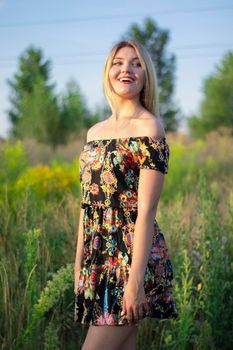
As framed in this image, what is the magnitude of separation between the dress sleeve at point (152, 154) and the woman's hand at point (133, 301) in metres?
0.46

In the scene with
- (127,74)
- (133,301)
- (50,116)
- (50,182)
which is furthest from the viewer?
(50,116)

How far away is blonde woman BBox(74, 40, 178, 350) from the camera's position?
5.87 ft

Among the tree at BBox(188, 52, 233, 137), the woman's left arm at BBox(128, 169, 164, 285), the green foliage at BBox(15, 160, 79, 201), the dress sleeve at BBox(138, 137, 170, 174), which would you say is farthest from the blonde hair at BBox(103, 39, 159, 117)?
the tree at BBox(188, 52, 233, 137)

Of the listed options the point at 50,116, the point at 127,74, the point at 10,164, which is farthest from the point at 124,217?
the point at 50,116

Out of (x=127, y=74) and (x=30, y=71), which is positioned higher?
(x=30, y=71)

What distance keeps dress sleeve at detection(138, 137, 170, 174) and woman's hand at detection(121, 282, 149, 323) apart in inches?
17.9

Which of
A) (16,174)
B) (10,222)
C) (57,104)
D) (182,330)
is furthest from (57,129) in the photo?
(182,330)

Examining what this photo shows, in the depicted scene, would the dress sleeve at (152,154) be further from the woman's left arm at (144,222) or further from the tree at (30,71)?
the tree at (30,71)

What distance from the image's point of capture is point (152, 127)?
1.91 meters

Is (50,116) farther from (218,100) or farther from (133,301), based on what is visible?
(133,301)

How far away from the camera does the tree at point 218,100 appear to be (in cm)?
3222

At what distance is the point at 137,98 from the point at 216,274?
140 cm

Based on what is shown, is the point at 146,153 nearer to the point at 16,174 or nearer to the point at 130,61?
the point at 130,61

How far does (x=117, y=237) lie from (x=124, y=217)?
0.09m
